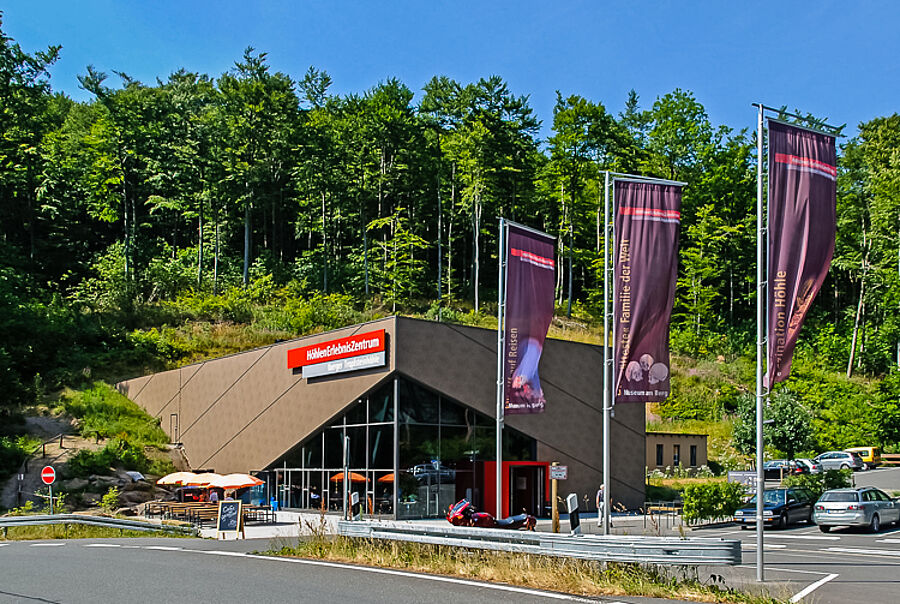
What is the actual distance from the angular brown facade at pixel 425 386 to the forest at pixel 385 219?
52.6ft

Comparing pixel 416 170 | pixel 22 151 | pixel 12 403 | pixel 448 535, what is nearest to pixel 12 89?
pixel 22 151

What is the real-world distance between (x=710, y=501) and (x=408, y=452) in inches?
434

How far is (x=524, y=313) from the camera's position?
24.8m

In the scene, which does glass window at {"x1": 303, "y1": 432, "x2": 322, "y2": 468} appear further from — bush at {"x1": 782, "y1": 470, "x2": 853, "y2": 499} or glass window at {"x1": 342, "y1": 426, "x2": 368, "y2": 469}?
bush at {"x1": 782, "y1": 470, "x2": 853, "y2": 499}

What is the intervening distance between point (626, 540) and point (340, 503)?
22.3 m

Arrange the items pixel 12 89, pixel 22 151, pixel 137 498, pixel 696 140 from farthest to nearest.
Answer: pixel 696 140, pixel 22 151, pixel 12 89, pixel 137 498

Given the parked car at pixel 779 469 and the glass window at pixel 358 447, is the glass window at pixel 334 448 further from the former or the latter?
the parked car at pixel 779 469

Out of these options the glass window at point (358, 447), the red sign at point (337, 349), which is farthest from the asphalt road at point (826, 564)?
the red sign at point (337, 349)

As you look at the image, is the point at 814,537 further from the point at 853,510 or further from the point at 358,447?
the point at 358,447

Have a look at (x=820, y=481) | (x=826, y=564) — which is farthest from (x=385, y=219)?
(x=826, y=564)

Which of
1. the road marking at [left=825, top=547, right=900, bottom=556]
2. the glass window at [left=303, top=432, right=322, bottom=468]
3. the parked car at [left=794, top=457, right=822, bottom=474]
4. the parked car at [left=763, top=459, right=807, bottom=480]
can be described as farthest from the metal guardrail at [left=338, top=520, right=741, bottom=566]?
the parked car at [left=794, top=457, right=822, bottom=474]

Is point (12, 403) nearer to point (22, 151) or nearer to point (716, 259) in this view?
point (22, 151)

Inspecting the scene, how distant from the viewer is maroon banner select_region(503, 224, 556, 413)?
80.3 feet

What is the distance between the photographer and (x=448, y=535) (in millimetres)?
14477
